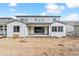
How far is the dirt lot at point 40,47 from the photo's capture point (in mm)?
A: 4828

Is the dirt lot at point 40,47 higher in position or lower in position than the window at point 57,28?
lower

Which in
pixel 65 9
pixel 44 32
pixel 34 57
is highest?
pixel 65 9

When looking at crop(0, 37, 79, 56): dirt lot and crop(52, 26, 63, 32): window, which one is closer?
crop(0, 37, 79, 56): dirt lot

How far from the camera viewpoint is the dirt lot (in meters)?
4.83

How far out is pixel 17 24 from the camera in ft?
27.9

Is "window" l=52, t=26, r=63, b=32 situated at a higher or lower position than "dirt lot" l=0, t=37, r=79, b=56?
higher

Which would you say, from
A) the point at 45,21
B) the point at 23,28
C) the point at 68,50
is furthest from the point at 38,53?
the point at 45,21

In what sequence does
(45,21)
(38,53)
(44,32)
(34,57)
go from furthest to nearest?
(45,21)
(44,32)
(38,53)
(34,57)

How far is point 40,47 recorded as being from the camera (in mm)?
5375

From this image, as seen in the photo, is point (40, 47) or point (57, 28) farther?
point (57, 28)

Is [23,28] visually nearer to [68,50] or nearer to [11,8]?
[11,8]

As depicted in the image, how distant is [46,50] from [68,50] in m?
0.57

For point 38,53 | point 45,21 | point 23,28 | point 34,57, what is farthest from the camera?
point 45,21

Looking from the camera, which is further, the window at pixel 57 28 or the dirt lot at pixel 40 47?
the window at pixel 57 28
